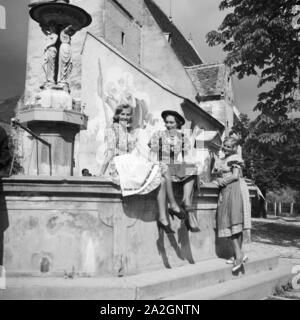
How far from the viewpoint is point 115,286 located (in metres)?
3.93

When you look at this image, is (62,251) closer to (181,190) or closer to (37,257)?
(37,257)

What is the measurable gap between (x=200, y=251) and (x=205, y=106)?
24.0 metres

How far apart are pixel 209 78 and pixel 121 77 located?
464 inches

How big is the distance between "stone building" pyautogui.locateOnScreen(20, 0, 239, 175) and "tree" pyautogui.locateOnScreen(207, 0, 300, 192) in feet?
21.0

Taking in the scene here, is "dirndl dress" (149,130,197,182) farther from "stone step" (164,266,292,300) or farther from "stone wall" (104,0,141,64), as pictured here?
"stone wall" (104,0,141,64)

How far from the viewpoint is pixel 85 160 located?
1956 cm

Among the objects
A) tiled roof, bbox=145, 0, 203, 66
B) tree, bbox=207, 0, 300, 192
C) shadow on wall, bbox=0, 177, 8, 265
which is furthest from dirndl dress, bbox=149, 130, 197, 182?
tiled roof, bbox=145, 0, 203, 66

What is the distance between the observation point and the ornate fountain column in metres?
6.08

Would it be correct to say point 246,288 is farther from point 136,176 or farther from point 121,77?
point 121,77

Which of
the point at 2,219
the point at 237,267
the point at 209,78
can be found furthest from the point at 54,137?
the point at 209,78

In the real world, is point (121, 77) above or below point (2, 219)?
above

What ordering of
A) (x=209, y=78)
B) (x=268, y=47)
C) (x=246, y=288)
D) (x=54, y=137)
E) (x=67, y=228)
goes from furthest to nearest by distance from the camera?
1. (x=209, y=78)
2. (x=268, y=47)
3. (x=54, y=137)
4. (x=246, y=288)
5. (x=67, y=228)

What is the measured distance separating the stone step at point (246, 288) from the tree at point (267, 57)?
5.84 m

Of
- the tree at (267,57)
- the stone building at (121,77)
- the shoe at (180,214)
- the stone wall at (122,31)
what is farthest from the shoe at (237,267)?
the stone wall at (122,31)
